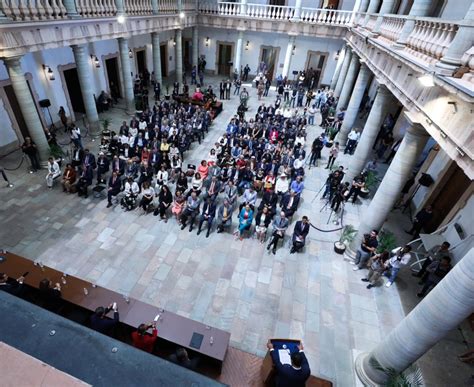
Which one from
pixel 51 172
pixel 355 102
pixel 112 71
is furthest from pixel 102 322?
pixel 112 71

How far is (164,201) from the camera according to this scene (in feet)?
31.2

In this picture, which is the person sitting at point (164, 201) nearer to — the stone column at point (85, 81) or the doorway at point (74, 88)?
the stone column at point (85, 81)

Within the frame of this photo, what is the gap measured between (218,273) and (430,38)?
723 cm

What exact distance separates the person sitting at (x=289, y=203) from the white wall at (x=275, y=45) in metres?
18.8

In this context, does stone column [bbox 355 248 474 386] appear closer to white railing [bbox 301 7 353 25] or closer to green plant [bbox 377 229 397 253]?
green plant [bbox 377 229 397 253]

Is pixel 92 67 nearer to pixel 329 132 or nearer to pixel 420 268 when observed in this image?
pixel 329 132

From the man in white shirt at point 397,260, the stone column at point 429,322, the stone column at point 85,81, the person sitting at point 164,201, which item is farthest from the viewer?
the stone column at point 85,81

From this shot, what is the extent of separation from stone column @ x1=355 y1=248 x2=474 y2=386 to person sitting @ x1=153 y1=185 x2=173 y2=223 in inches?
274

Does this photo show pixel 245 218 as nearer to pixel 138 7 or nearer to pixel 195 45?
pixel 138 7

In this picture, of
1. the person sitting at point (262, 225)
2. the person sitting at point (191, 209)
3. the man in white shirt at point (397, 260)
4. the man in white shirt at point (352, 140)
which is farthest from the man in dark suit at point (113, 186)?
the man in white shirt at point (352, 140)

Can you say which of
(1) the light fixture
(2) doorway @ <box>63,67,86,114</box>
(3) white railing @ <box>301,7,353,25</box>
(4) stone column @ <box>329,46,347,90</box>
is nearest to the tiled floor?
(1) the light fixture

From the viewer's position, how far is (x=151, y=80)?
21.9 metres

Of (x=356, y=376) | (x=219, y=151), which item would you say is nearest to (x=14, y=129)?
(x=219, y=151)

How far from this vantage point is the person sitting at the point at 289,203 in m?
9.88
